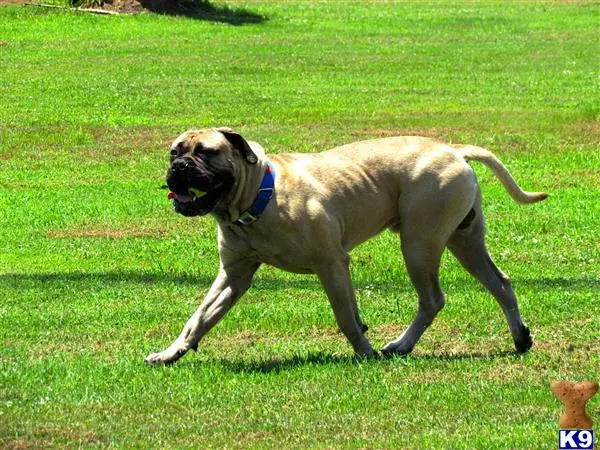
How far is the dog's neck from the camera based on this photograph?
31.6 feet

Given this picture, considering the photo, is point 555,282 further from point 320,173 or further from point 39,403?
point 39,403

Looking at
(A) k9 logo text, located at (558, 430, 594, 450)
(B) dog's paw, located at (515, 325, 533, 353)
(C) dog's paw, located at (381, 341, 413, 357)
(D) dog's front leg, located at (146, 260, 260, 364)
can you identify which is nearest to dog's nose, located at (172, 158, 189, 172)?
(D) dog's front leg, located at (146, 260, 260, 364)

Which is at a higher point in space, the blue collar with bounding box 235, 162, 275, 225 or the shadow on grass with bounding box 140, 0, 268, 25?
the blue collar with bounding box 235, 162, 275, 225

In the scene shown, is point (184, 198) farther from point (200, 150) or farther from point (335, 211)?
point (335, 211)

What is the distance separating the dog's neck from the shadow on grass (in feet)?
99.5

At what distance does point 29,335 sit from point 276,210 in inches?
87.7

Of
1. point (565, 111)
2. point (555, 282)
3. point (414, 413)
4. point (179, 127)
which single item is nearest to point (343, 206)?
point (414, 413)

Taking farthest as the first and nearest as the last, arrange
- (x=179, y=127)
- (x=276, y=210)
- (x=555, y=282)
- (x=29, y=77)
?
(x=29, y=77), (x=179, y=127), (x=555, y=282), (x=276, y=210)

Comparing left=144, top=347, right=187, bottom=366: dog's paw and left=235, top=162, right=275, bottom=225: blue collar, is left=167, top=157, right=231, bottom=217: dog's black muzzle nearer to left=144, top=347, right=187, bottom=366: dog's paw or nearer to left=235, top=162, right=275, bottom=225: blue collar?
left=235, top=162, right=275, bottom=225: blue collar

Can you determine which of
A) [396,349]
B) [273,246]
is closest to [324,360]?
[396,349]

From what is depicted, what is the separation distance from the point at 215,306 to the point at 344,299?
0.87 m

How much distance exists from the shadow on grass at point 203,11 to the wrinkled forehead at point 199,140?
3039 cm

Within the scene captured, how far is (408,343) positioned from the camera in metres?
10.3

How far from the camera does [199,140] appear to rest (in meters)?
9.54
